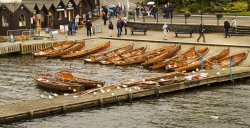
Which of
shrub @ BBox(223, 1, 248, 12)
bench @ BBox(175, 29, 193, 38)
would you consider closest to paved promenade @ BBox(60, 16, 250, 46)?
bench @ BBox(175, 29, 193, 38)

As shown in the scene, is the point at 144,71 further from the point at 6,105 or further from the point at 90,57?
the point at 6,105

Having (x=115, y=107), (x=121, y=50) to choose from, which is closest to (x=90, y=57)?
(x=121, y=50)

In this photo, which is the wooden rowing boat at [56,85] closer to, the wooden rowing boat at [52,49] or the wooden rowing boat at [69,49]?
the wooden rowing boat at [69,49]

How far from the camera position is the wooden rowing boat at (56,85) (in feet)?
149

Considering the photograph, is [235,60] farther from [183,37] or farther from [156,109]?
[156,109]

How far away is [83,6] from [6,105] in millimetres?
47495

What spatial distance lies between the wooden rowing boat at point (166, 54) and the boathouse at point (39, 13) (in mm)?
21717

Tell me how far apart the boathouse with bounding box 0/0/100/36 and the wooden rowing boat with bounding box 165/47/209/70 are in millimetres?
24903

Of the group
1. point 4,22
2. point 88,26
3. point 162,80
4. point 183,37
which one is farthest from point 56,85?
point 4,22

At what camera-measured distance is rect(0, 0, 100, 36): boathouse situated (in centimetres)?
7412

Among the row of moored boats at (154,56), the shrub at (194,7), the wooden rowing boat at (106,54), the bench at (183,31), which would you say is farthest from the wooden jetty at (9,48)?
the shrub at (194,7)

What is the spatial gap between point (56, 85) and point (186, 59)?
A: 44.9 ft

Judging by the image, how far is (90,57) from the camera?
59.9m

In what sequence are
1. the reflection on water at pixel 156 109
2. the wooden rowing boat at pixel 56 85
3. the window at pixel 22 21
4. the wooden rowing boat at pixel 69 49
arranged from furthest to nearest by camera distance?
the window at pixel 22 21
the wooden rowing boat at pixel 69 49
the wooden rowing boat at pixel 56 85
the reflection on water at pixel 156 109
